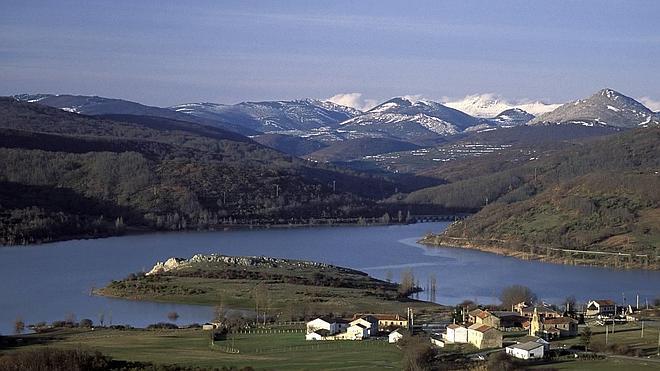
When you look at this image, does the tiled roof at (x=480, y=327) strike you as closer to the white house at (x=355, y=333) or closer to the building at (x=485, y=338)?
the building at (x=485, y=338)

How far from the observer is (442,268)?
159 ft

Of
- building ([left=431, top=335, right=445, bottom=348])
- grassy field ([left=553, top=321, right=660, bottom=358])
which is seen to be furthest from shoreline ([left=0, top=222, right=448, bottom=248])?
grassy field ([left=553, top=321, right=660, bottom=358])

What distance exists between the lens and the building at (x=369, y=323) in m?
27.4

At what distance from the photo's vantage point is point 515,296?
35312 millimetres

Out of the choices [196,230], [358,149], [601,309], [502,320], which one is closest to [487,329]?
[502,320]

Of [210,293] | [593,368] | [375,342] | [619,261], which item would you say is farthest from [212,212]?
[593,368]

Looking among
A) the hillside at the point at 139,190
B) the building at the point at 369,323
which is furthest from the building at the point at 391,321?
the hillside at the point at 139,190

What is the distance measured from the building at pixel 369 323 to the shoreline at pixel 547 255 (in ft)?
79.1

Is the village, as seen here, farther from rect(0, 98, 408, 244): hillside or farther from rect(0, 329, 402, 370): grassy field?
A: rect(0, 98, 408, 244): hillside

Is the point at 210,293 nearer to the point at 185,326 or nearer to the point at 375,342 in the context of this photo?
the point at 185,326

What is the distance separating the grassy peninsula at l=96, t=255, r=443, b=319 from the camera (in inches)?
1353

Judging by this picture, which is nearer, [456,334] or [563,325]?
[456,334]

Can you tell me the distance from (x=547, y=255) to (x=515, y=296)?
19707 mm

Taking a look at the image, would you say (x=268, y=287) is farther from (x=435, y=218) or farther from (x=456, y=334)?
(x=435, y=218)
